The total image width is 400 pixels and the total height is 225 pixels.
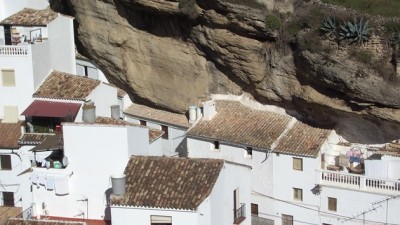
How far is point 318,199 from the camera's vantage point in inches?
1335

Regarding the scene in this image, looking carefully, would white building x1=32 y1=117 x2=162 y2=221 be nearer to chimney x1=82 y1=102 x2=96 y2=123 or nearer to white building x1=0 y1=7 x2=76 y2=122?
chimney x1=82 y1=102 x2=96 y2=123

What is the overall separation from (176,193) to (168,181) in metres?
0.74

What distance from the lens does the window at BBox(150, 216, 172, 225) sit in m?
28.6

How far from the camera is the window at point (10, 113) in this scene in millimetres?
38375

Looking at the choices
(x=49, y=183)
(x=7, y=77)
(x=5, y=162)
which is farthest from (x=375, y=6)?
(x=5, y=162)

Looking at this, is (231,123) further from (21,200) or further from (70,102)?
(21,200)

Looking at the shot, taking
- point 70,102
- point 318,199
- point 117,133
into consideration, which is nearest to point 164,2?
point 70,102

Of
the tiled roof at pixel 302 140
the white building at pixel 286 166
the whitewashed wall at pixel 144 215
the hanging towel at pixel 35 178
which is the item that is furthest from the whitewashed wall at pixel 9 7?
the whitewashed wall at pixel 144 215

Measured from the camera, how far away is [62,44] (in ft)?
131

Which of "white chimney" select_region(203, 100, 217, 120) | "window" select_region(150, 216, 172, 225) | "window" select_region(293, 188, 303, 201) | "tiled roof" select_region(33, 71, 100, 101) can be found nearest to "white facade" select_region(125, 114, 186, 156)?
"white chimney" select_region(203, 100, 217, 120)

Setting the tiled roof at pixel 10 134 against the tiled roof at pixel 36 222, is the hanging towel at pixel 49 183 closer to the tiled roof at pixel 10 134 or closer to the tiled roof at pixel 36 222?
the tiled roof at pixel 36 222

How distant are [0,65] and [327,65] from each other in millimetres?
14912

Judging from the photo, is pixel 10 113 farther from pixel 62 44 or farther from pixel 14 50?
pixel 62 44

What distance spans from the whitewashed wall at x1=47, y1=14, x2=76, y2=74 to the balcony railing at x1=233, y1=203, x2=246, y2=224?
42.3 ft
